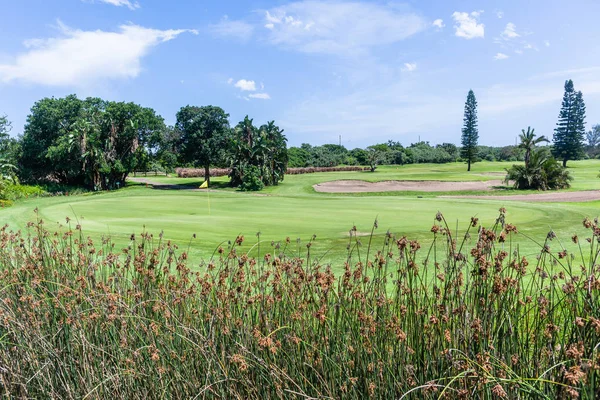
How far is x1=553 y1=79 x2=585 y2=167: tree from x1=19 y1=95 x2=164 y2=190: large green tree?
6842 cm

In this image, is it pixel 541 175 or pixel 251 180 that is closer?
pixel 541 175

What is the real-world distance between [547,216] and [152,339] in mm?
16379

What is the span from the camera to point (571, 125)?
245 feet

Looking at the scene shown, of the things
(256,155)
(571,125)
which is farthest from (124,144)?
(571,125)

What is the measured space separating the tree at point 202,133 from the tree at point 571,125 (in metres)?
60.8

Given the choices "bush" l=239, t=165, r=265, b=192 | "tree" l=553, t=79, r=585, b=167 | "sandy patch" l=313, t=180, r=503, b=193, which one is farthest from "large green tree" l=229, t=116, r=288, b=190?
"tree" l=553, t=79, r=585, b=167

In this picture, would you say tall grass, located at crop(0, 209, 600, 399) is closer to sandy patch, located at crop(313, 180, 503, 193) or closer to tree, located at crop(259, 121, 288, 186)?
sandy patch, located at crop(313, 180, 503, 193)

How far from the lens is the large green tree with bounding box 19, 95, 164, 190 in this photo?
43188 mm

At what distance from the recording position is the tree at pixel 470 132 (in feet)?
231

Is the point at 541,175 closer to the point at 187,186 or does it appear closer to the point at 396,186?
the point at 396,186

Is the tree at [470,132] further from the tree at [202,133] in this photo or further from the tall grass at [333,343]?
the tall grass at [333,343]

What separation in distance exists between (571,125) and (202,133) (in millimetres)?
64961

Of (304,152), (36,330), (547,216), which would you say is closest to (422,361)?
(36,330)

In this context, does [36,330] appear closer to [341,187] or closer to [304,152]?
[341,187]
